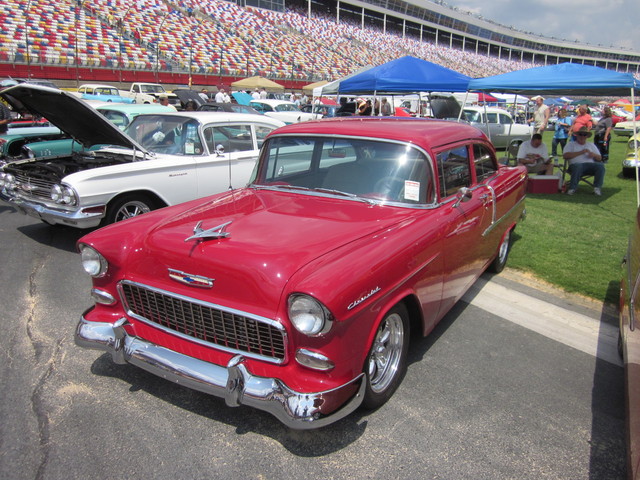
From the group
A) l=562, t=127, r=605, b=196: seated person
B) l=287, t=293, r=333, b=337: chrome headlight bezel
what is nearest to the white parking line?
l=287, t=293, r=333, b=337: chrome headlight bezel

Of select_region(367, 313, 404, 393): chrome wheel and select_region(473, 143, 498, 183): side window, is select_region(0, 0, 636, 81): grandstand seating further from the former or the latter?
select_region(367, 313, 404, 393): chrome wheel

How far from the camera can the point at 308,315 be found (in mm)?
2209

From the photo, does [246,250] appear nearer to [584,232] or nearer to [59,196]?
[59,196]

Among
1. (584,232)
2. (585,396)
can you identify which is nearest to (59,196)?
(585,396)

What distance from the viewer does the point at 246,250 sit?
2510 millimetres

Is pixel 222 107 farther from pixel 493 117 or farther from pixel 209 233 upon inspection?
pixel 209 233

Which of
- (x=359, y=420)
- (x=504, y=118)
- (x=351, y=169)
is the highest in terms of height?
(x=504, y=118)

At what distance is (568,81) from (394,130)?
22.7 ft

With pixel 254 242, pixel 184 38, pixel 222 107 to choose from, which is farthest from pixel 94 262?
pixel 184 38

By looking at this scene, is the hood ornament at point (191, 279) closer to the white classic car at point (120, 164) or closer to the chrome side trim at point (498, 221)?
the chrome side trim at point (498, 221)

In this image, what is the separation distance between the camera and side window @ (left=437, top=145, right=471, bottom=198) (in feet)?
11.3

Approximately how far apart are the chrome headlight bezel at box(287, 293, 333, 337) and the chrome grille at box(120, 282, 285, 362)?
129mm

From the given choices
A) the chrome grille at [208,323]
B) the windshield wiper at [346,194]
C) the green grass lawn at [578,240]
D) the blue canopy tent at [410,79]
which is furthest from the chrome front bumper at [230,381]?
the blue canopy tent at [410,79]

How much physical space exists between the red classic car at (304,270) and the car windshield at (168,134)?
267cm
